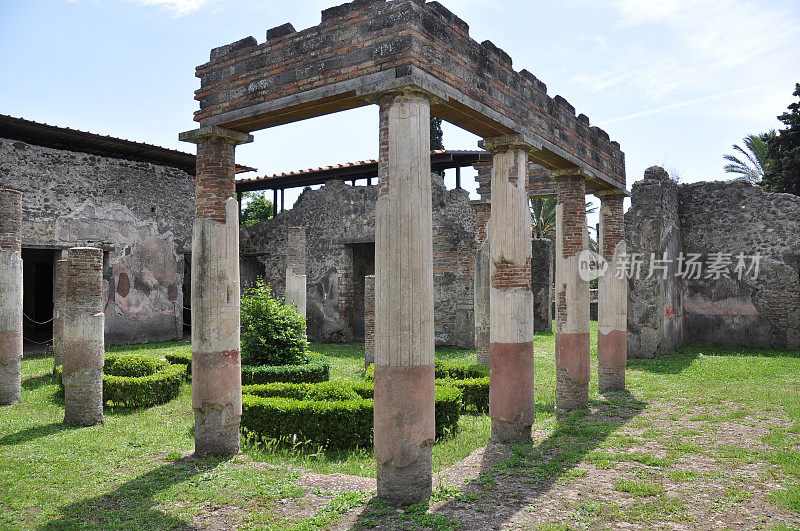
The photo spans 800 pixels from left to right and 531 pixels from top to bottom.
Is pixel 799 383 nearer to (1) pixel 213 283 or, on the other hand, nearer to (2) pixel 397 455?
(2) pixel 397 455

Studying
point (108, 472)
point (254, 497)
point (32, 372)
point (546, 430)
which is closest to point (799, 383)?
point (546, 430)

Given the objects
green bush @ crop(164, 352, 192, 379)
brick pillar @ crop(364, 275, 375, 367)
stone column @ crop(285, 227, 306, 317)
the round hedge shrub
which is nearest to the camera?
the round hedge shrub

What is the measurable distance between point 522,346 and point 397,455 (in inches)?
94.8

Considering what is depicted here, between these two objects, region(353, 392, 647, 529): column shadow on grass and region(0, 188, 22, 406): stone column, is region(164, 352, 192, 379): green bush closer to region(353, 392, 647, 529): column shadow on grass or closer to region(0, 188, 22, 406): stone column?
region(0, 188, 22, 406): stone column

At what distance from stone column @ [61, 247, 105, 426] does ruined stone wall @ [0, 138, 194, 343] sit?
293 inches

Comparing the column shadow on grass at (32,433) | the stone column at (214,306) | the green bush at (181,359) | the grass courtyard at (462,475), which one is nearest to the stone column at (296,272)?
the green bush at (181,359)

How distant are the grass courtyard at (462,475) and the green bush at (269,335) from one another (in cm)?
160

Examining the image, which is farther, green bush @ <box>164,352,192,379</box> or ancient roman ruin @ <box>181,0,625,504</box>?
green bush @ <box>164,352,192,379</box>

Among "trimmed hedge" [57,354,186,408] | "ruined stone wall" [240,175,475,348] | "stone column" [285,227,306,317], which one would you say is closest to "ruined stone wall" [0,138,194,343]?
"ruined stone wall" [240,175,475,348]

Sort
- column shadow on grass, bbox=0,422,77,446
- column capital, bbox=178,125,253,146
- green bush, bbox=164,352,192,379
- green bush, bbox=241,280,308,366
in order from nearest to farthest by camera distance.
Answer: column capital, bbox=178,125,253,146 < column shadow on grass, bbox=0,422,77,446 < green bush, bbox=241,280,308,366 < green bush, bbox=164,352,192,379

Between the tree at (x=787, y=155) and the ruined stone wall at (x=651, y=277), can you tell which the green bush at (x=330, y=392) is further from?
the tree at (x=787, y=155)

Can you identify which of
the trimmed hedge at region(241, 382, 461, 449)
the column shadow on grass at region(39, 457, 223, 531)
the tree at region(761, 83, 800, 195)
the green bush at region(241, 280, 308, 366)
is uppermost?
the tree at region(761, 83, 800, 195)

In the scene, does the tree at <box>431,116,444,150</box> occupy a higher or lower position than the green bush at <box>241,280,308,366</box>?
higher

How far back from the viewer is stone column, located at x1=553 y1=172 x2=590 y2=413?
339 inches
